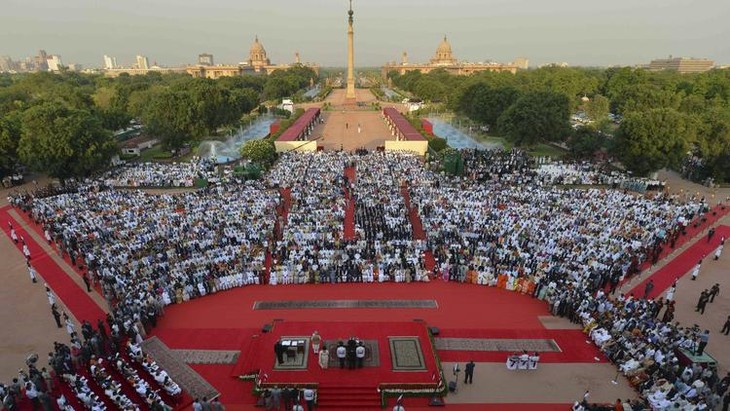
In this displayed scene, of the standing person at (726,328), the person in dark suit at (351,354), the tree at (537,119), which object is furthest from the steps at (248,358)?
the tree at (537,119)

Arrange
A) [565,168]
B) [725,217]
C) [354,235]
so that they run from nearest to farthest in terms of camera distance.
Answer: [354,235] → [725,217] → [565,168]

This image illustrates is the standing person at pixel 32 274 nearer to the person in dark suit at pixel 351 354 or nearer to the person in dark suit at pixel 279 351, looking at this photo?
the person in dark suit at pixel 279 351

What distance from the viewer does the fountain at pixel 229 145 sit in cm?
4519

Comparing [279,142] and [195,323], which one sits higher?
[279,142]

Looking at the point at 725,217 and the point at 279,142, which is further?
the point at 279,142

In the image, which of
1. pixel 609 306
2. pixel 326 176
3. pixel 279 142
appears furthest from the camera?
pixel 279 142

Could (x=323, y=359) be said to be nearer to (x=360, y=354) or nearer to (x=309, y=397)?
(x=360, y=354)

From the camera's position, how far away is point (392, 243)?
21.1 meters

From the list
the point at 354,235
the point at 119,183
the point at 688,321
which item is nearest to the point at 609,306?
the point at 688,321

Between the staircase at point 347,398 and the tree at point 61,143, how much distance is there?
92.8 feet

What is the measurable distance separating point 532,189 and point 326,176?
1480 centimetres

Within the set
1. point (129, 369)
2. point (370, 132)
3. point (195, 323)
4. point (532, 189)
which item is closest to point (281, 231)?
point (195, 323)

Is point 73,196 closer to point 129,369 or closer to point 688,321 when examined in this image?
point 129,369

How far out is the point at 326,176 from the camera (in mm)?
32469
